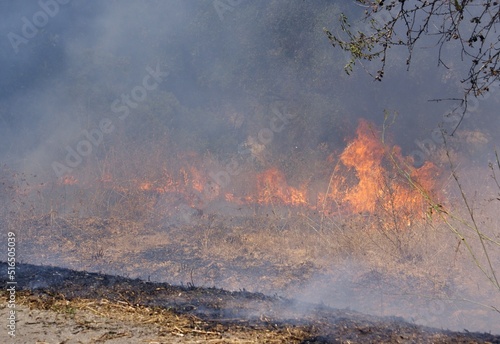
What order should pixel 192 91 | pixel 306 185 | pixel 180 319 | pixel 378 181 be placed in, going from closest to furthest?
pixel 180 319 → pixel 378 181 → pixel 306 185 → pixel 192 91

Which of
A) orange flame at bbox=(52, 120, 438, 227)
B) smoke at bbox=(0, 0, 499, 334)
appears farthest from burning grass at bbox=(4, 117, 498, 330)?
smoke at bbox=(0, 0, 499, 334)

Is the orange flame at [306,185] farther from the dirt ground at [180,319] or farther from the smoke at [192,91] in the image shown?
the dirt ground at [180,319]

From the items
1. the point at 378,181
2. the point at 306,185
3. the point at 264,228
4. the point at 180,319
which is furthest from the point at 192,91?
the point at 180,319

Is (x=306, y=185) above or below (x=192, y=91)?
below

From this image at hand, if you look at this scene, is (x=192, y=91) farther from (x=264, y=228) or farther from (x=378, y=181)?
(x=378, y=181)

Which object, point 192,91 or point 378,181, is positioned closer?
point 378,181

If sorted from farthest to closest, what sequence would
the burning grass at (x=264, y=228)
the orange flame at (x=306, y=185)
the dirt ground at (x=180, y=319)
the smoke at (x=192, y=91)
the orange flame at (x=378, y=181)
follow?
the smoke at (x=192, y=91) < the orange flame at (x=306, y=185) < the orange flame at (x=378, y=181) < the burning grass at (x=264, y=228) < the dirt ground at (x=180, y=319)

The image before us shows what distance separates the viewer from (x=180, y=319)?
3.58 meters

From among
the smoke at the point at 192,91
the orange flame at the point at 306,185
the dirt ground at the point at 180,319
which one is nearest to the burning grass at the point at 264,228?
the orange flame at the point at 306,185

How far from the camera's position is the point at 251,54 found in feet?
51.7

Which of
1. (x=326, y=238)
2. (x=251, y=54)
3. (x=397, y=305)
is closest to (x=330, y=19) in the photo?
(x=251, y=54)

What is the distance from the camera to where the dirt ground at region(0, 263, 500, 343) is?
329cm

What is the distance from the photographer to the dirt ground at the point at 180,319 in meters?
3.29

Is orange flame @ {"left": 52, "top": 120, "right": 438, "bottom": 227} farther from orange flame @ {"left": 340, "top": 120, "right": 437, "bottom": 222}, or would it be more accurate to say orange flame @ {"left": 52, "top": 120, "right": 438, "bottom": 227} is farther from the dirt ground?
the dirt ground
